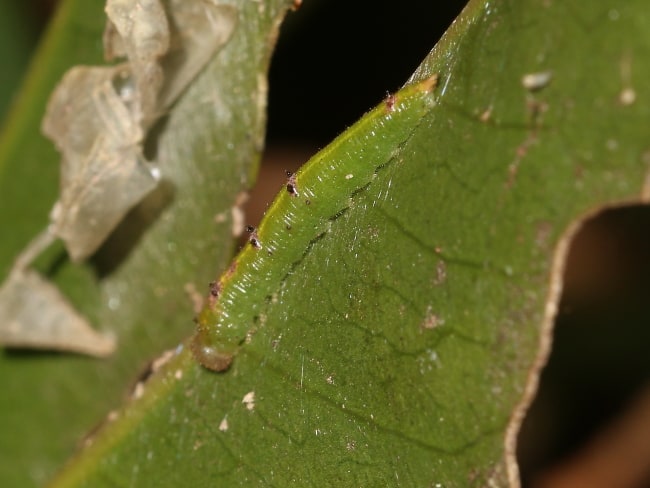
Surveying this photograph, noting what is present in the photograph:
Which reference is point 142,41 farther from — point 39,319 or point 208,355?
point 39,319

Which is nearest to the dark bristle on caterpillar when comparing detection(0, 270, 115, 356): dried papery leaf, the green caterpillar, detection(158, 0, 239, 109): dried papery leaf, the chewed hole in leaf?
the green caterpillar

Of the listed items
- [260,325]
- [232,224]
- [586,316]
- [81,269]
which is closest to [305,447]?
[260,325]

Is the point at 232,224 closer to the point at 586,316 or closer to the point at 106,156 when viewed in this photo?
the point at 106,156

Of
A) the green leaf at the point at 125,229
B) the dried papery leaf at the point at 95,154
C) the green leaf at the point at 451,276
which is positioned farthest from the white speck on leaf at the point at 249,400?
the dried papery leaf at the point at 95,154

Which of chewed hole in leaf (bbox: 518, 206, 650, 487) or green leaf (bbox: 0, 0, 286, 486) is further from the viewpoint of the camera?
chewed hole in leaf (bbox: 518, 206, 650, 487)

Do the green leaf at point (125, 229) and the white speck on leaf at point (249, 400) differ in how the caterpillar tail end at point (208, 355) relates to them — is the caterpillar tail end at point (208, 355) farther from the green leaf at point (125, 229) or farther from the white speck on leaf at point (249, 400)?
the green leaf at point (125, 229)

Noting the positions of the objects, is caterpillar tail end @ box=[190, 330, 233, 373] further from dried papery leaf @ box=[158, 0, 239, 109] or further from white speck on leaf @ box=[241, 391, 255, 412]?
dried papery leaf @ box=[158, 0, 239, 109]

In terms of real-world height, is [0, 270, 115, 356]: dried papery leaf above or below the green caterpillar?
below

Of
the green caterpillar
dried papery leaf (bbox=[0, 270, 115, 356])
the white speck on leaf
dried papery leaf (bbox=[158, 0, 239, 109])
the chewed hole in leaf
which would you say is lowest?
the chewed hole in leaf
